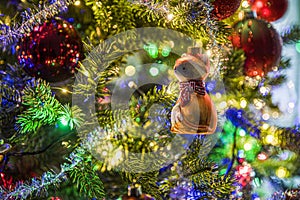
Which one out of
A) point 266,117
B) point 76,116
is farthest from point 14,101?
point 266,117

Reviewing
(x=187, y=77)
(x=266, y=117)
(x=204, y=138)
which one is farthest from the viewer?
(x=266, y=117)

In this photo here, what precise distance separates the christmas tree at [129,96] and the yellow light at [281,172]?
132mm

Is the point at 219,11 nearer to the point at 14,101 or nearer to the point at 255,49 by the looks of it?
the point at 255,49

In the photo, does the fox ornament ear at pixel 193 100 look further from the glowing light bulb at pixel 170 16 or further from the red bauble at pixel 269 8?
the red bauble at pixel 269 8

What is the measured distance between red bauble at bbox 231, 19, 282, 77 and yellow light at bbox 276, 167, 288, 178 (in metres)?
0.27

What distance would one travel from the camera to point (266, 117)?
2.77 ft

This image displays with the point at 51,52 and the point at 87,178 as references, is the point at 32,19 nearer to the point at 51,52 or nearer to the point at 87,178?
the point at 51,52

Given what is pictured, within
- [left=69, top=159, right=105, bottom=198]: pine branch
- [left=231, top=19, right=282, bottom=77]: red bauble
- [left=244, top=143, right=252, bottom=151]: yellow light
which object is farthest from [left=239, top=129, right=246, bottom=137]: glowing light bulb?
[left=69, top=159, right=105, bottom=198]: pine branch

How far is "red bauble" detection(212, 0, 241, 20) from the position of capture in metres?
0.61

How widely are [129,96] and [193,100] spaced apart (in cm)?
18

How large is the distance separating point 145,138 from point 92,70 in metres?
0.13

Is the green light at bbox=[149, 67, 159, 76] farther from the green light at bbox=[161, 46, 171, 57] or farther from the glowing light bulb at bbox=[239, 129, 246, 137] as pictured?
the glowing light bulb at bbox=[239, 129, 246, 137]

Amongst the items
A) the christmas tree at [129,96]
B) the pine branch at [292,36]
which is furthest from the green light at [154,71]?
the pine branch at [292,36]

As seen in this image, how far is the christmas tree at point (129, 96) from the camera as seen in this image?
0.58 meters
